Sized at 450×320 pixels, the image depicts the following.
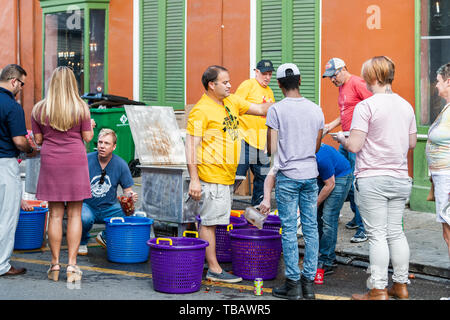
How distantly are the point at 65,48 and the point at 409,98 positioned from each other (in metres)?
8.41

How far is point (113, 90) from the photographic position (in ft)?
47.5

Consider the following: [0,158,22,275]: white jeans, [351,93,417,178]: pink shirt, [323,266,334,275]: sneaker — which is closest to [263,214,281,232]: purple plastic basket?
[323,266,334,275]: sneaker

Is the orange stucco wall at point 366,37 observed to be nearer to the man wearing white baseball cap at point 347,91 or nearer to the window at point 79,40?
the man wearing white baseball cap at point 347,91

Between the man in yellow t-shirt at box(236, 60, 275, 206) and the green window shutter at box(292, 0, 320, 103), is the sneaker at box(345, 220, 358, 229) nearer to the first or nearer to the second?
the man in yellow t-shirt at box(236, 60, 275, 206)

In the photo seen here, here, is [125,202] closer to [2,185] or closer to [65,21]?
[2,185]

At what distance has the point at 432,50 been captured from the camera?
9.77m

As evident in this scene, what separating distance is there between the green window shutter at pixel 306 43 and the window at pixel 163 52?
259 centimetres

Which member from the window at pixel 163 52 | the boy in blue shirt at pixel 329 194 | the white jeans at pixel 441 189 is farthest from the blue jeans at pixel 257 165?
the window at pixel 163 52

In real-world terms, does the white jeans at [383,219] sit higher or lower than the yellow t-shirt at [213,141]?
lower

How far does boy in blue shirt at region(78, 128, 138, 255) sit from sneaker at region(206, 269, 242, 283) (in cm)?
170

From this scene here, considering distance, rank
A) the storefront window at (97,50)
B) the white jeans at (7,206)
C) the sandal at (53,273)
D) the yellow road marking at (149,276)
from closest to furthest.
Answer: the yellow road marking at (149,276), the sandal at (53,273), the white jeans at (7,206), the storefront window at (97,50)

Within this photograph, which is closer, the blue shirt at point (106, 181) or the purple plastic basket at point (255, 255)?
the purple plastic basket at point (255, 255)

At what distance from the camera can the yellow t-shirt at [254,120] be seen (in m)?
9.39
